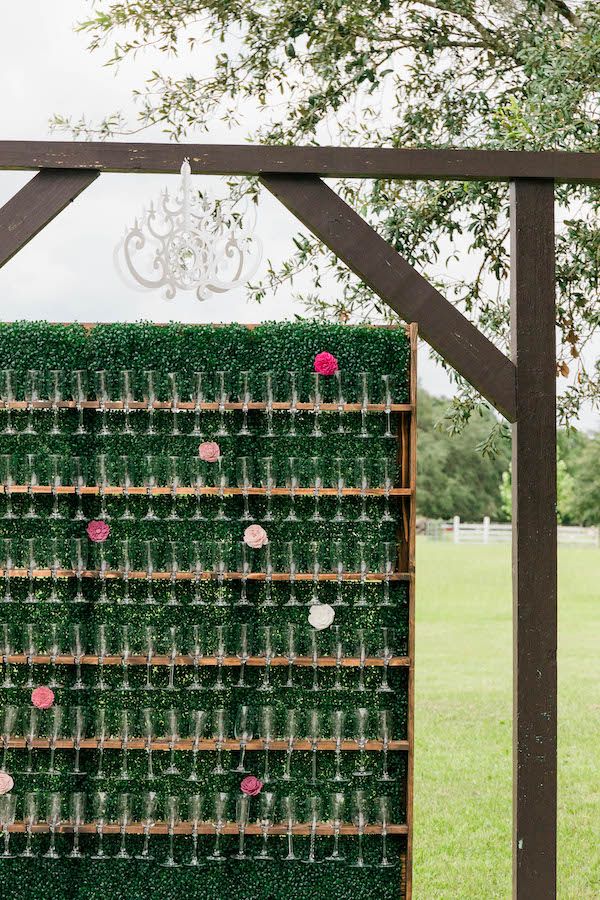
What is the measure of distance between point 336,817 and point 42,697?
1248 mm

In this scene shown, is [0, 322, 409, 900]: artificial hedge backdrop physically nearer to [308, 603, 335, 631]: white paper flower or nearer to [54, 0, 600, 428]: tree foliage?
[308, 603, 335, 631]: white paper flower

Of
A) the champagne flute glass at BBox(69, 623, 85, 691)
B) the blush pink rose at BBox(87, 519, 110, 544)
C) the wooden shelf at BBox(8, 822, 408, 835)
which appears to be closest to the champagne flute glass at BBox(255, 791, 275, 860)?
the wooden shelf at BBox(8, 822, 408, 835)

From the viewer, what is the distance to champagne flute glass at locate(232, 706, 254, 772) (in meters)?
4.08

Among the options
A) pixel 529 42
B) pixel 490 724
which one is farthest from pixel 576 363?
pixel 490 724

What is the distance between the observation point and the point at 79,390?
411cm

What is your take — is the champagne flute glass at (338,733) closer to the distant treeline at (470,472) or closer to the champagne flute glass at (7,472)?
the champagne flute glass at (7,472)

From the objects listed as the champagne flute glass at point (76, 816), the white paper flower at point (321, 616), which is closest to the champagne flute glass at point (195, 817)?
the champagne flute glass at point (76, 816)

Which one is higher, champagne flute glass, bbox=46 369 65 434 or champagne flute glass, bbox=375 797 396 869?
champagne flute glass, bbox=46 369 65 434

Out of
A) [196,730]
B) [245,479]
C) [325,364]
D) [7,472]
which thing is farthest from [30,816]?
[325,364]

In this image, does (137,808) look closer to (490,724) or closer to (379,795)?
(379,795)

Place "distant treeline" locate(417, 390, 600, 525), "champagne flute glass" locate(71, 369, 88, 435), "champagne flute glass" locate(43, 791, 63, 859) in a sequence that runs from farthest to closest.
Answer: "distant treeline" locate(417, 390, 600, 525) < "champagne flute glass" locate(71, 369, 88, 435) < "champagne flute glass" locate(43, 791, 63, 859)

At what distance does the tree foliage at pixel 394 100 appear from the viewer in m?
6.16

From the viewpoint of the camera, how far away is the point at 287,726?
4090 mm

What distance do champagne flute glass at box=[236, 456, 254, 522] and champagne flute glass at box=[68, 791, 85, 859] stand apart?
1.25 m
